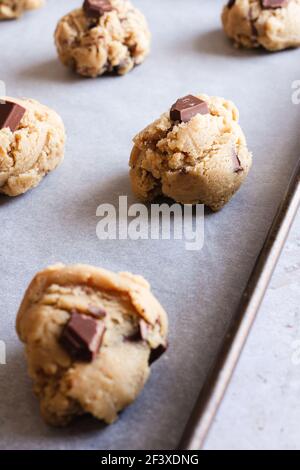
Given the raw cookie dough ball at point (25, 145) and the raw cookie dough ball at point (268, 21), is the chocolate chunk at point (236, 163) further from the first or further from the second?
the raw cookie dough ball at point (268, 21)

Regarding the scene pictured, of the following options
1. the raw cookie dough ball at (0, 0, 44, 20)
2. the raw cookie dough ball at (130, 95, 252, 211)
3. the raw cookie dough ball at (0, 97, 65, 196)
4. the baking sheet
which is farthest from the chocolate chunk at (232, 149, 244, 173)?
the raw cookie dough ball at (0, 0, 44, 20)

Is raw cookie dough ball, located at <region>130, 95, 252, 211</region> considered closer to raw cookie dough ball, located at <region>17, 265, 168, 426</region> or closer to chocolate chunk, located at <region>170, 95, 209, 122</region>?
chocolate chunk, located at <region>170, 95, 209, 122</region>

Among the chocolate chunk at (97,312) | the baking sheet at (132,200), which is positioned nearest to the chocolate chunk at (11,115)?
the baking sheet at (132,200)

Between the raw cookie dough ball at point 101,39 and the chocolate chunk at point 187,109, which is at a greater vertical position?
the chocolate chunk at point 187,109

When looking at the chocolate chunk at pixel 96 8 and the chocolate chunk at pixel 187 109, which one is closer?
the chocolate chunk at pixel 187 109

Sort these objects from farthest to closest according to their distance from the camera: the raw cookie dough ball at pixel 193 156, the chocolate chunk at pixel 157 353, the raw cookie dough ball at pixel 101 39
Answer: the raw cookie dough ball at pixel 101 39
the raw cookie dough ball at pixel 193 156
the chocolate chunk at pixel 157 353
